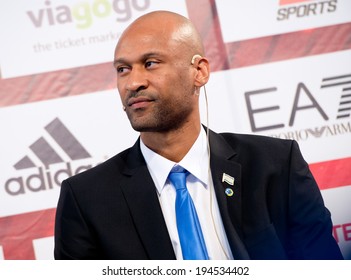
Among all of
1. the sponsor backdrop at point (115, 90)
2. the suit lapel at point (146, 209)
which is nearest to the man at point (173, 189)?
the suit lapel at point (146, 209)

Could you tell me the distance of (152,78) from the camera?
1.70 metres

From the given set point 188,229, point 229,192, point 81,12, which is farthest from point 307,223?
point 81,12

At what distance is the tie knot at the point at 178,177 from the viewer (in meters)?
1.72

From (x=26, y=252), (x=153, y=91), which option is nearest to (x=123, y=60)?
(x=153, y=91)

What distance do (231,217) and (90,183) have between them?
45cm

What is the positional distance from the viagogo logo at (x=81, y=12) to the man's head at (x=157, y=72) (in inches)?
24.7

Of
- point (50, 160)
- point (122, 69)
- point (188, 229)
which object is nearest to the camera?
point (188, 229)

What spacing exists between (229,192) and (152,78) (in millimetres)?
427

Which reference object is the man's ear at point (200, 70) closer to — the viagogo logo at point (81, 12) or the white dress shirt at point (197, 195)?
the white dress shirt at point (197, 195)

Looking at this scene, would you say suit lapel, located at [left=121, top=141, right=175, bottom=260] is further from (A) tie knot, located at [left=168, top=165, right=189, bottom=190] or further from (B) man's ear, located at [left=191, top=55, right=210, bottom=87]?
(B) man's ear, located at [left=191, top=55, right=210, bottom=87]

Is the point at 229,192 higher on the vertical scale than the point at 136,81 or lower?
lower

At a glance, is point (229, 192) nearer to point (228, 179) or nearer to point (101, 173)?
point (228, 179)

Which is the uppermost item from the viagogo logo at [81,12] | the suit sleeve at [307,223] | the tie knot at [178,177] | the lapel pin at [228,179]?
the viagogo logo at [81,12]

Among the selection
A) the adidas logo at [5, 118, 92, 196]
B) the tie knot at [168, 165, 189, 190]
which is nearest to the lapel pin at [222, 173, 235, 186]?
the tie knot at [168, 165, 189, 190]
